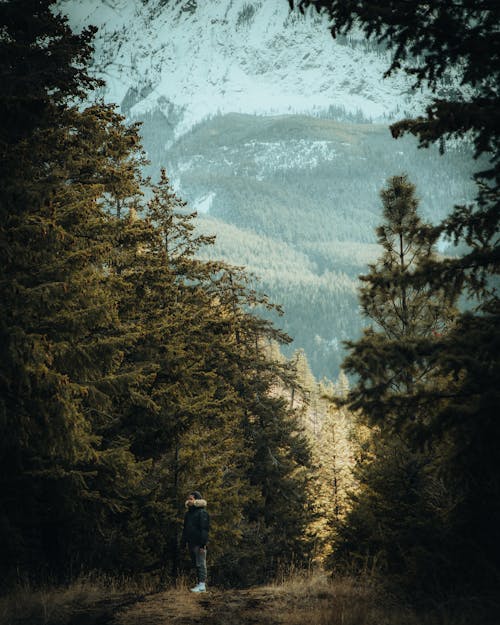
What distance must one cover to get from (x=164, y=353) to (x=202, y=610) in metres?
5.57

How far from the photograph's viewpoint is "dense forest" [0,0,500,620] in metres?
6.12

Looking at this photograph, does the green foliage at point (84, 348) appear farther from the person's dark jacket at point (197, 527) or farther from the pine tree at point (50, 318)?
the person's dark jacket at point (197, 527)

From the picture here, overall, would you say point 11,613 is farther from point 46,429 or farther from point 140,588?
point 140,588

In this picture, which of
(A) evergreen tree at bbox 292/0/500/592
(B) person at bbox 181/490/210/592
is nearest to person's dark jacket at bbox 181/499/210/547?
(B) person at bbox 181/490/210/592

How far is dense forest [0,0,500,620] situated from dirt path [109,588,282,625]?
6.26 feet

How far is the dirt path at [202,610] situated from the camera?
24.1 ft

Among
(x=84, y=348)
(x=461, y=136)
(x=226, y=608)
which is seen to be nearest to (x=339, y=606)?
(x=226, y=608)

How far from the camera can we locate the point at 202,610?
8023mm

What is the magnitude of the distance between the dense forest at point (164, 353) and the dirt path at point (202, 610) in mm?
1908

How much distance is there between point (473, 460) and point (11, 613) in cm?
620

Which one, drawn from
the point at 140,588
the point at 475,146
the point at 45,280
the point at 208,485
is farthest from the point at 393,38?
the point at 208,485

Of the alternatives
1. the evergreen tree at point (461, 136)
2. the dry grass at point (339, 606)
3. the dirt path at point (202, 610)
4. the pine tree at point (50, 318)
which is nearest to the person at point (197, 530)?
the pine tree at point (50, 318)

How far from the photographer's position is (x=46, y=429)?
26.0 feet

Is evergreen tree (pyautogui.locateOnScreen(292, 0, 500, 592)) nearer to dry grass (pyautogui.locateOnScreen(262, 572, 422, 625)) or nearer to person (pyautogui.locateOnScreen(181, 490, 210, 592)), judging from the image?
dry grass (pyautogui.locateOnScreen(262, 572, 422, 625))
